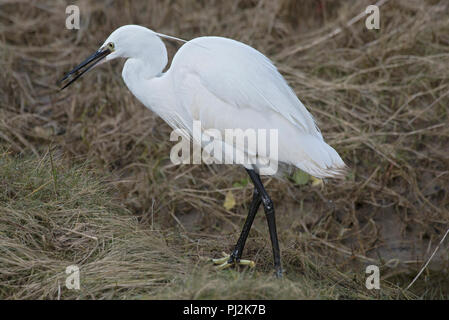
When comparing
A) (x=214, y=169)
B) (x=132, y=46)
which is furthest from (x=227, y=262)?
(x=214, y=169)

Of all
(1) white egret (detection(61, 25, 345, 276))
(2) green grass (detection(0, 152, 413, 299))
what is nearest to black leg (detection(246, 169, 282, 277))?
(1) white egret (detection(61, 25, 345, 276))

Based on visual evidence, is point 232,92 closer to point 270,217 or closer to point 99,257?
point 270,217

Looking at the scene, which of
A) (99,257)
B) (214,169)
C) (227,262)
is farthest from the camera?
(214,169)

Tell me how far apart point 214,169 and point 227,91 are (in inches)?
66.9

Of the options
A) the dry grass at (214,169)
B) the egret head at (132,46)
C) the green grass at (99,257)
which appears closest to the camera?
the green grass at (99,257)

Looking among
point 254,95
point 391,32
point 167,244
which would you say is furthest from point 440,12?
point 167,244

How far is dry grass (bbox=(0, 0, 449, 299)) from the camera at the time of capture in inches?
111

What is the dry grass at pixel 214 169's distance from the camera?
2811mm

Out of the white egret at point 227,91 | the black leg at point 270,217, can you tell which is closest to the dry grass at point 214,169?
the black leg at point 270,217

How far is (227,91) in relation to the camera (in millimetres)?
2822

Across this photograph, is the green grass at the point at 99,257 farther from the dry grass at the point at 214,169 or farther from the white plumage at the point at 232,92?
the white plumage at the point at 232,92

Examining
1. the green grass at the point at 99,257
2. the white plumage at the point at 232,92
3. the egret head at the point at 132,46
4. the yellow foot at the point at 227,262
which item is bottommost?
the yellow foot at the point at 227,262

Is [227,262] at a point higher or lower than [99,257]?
lower
